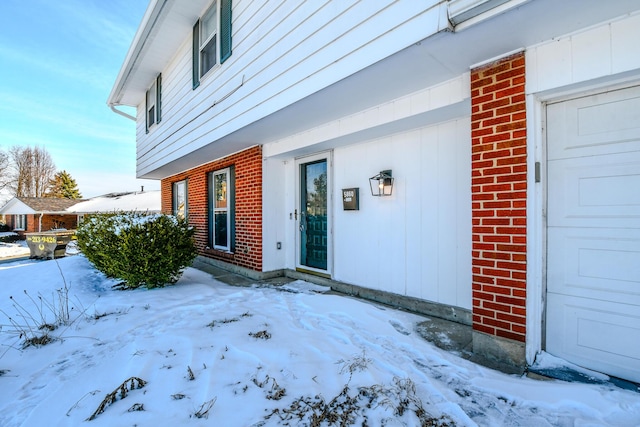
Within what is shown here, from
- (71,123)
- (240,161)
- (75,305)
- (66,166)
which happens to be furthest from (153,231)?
(66,166)

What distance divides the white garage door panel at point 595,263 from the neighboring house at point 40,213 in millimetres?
32383

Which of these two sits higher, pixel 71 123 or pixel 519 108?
pixel 71 123

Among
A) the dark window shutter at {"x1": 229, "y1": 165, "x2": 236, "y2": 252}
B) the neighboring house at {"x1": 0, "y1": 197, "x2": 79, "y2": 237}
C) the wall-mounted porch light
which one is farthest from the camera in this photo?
the neighboring house at {"x1": 0, "y1": 197, "x2": 79, "y2": 237}

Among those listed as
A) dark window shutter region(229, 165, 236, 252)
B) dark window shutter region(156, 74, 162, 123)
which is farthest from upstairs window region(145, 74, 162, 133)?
dark window shutter region(229, 165, 236, 252)

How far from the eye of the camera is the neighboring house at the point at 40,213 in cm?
2402

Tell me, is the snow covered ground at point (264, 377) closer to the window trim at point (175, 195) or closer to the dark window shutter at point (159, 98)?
the window trim at point (175, 195)

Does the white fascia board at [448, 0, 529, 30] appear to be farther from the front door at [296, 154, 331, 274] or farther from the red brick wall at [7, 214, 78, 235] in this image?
the red brick wall at [7, 214, 78, 235]

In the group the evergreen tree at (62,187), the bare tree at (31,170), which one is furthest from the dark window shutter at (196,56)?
the bare tree at (31,170)

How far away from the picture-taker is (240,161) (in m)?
5.97

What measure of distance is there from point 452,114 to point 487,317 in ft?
6.75

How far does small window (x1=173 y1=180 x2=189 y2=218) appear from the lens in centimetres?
850

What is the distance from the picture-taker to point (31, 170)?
3391 cm

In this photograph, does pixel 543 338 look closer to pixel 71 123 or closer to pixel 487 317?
pixel 487 317

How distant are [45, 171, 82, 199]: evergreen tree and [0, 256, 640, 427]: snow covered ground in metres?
41.5
